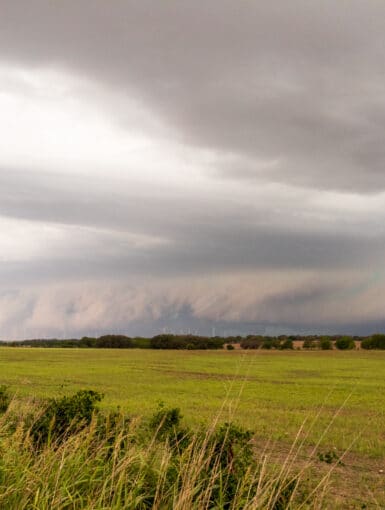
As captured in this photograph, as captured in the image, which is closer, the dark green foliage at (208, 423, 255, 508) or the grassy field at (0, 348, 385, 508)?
the dark green foliage at (208, 423, 255, 508)

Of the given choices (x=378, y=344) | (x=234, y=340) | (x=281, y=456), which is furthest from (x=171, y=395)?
(x=378, y=344)

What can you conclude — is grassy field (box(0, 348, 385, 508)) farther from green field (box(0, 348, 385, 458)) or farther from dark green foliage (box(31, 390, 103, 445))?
dark green foliage (box(31, 390, 103, 445))

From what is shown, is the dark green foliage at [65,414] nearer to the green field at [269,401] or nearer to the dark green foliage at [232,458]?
the green field at [269,401]

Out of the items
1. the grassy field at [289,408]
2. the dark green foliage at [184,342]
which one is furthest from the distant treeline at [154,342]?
the grassy field at [289,408]

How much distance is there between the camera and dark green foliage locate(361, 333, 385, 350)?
136 metres

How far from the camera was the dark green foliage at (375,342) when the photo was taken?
13550 centimetres

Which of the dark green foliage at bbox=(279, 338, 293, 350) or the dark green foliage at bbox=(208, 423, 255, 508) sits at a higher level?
the dark green foliage at bbox=(208, 423, 255, 508)

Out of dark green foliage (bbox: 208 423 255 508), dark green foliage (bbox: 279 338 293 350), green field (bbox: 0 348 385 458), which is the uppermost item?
dark green foliage (bbox: 208 423 255 508)

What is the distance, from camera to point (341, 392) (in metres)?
37.7

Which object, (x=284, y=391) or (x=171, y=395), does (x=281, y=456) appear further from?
(x=284, y=391)

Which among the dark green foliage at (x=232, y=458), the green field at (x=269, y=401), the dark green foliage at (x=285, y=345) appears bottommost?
the green field at (x=269, y=401)

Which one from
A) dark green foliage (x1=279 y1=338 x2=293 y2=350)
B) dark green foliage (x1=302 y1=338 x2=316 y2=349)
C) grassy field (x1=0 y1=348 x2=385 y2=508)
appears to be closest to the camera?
grassy field (x1=0 y1=348 x2=385 y2=508)

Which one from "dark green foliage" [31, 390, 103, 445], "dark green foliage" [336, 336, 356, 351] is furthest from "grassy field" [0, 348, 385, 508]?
"dark green foliage" [336, 336, 356, 351]

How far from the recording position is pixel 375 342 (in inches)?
5418
